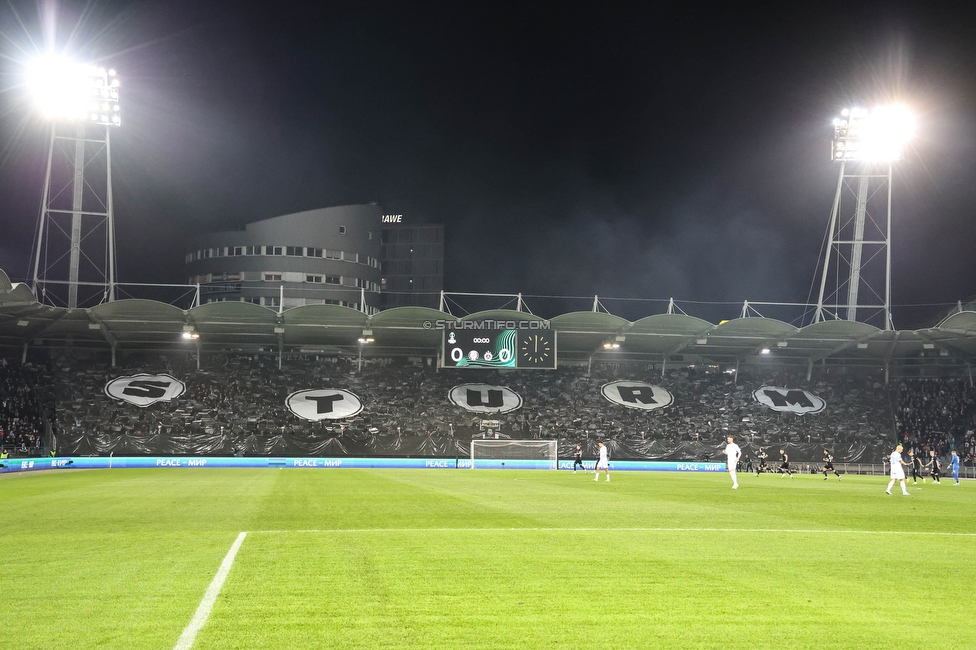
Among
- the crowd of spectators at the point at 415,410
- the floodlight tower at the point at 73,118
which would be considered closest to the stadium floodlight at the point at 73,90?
the floodlight tower at the point at 73,118

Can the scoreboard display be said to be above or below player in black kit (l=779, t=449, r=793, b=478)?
above

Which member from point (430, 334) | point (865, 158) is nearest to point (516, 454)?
point (430, 334)

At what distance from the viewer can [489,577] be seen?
28.6ft

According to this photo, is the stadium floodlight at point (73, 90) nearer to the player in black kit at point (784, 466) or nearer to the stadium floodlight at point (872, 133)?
the player in black kit at point (784, 466)

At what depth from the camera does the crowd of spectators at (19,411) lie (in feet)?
137

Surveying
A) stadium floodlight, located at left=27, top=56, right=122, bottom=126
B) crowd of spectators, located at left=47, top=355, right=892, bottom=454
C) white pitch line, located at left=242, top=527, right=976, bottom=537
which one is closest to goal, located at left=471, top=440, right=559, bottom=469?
crowd of spectators, located at left=47, top=355, right=892, bottom=454

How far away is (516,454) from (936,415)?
2800cm

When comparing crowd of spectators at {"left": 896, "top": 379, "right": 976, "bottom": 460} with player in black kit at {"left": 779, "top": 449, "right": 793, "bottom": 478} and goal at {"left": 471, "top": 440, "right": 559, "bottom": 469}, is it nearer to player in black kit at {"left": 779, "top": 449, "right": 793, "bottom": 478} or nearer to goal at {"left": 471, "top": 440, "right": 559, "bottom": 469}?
player in black kit at {"left": 779, "top": 449, "right": 793, "bottom": 478}

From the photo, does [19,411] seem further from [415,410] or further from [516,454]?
[516,454]

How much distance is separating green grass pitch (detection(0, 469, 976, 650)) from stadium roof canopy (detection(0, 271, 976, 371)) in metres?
30.8

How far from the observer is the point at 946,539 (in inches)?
505

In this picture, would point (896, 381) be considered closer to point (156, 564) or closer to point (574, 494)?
point (574, 494)

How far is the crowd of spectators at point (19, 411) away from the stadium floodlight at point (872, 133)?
4842cm

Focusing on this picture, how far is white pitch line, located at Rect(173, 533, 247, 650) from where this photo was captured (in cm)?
602
